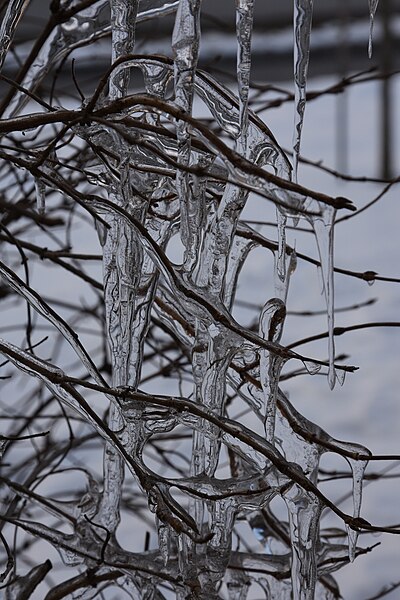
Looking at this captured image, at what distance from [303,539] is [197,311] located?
0.27 meters

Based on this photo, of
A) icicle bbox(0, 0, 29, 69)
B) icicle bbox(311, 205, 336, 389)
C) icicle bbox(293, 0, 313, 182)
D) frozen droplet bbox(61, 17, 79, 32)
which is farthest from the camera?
frozen droplet bbox(61, 17, 79, 32)


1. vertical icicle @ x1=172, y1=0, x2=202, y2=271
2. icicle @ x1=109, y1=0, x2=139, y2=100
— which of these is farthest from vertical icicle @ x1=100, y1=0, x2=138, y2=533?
vertical icicle @ x1=172, y1=0, x2=202, y2=271

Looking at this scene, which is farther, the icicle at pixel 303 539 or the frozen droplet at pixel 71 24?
the frozen droplet at pixel 71 24

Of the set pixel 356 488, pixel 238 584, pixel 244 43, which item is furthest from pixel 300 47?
pixel 238 584

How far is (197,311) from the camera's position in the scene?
904 mm

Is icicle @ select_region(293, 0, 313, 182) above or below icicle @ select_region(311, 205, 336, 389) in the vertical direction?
above

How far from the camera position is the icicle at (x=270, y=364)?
3.04 ft

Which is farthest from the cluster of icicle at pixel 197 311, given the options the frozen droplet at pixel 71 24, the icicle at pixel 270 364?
the frozen droplet at pixel 71 24

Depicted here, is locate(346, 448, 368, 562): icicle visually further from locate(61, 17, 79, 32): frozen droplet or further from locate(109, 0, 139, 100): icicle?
locate(61, 17, 79, 32): frozen droplet

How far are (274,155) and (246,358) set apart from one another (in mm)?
214

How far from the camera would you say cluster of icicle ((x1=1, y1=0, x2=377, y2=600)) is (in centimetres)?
86

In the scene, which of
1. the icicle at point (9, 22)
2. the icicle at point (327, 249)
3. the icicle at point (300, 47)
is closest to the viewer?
the icicle at point (327, 249)

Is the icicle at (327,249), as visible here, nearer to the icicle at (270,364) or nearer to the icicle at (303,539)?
the icicle at (270,364)

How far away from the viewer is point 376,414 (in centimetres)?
353
